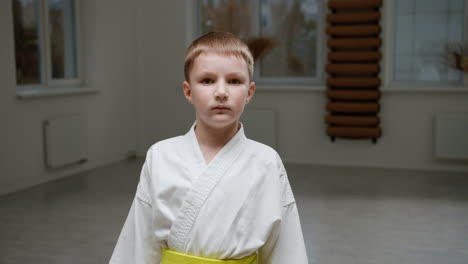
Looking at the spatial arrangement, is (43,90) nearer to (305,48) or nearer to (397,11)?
(305,48)

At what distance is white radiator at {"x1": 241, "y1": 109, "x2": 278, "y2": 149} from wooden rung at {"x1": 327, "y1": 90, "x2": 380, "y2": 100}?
0.69 metres

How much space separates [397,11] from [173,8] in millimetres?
2444

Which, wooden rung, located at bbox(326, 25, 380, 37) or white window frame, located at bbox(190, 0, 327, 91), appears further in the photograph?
white window frame, located at bbox(190, 0, 327, 91)

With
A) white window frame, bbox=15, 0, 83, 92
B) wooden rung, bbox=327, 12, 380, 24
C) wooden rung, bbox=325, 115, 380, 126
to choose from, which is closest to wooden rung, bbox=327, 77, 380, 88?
wooden rung, bbox=325, 115, 380, 126

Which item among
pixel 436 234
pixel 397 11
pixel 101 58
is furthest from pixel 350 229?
pixel 101 58

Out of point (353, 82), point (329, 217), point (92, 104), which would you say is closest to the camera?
point (329, 217)

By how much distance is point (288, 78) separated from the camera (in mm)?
6238

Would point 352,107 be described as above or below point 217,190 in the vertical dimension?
below

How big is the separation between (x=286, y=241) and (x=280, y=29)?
16.9ft

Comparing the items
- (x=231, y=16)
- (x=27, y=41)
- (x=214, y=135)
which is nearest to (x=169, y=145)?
(x=214, y=135)

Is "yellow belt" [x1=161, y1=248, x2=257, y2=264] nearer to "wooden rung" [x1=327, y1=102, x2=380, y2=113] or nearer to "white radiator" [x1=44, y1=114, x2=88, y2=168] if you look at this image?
"white radiator" [x1=44, y1=114, x2=88, y2=168]

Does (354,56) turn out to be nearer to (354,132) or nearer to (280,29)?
(354,132)

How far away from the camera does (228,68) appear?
3.88 feet

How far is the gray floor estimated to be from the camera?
120 inches
